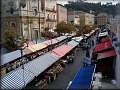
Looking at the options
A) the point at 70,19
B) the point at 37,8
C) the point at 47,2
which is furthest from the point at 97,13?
the point at 37,8

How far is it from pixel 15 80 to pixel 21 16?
18522 millimetres

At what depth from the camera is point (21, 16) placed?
28750 mm

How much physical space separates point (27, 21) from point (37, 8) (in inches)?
148

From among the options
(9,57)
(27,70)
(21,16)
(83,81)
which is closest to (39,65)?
(27,70)

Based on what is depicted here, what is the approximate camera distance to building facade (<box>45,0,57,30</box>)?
3961cm

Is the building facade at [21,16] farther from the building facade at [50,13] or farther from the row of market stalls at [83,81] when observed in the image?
the row of market stalls at [83,81]

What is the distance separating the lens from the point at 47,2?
3969 cm

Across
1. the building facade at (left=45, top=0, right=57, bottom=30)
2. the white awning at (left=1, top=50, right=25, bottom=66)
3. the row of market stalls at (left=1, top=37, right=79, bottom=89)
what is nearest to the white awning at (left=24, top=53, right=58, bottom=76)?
the row of market stalls at (left=1, top=37, right=79, bottom=89)

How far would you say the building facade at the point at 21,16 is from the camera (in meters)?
28.8

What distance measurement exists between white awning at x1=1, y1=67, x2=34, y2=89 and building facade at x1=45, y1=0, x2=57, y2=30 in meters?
27.2

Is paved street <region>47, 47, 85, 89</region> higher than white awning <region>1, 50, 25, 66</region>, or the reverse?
white awning <region>1, 50, 25, 66</region>

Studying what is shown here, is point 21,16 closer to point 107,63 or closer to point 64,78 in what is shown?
point 64,78

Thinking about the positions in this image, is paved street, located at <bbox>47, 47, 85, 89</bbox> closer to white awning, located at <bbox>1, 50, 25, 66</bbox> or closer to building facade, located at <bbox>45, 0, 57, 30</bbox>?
white awning, located at <bbox>1, 50, 25, 66</bbox>

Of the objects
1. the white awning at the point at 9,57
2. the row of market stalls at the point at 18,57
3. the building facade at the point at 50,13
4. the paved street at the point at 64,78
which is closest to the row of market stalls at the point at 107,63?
the paved street at the point at 64,78
